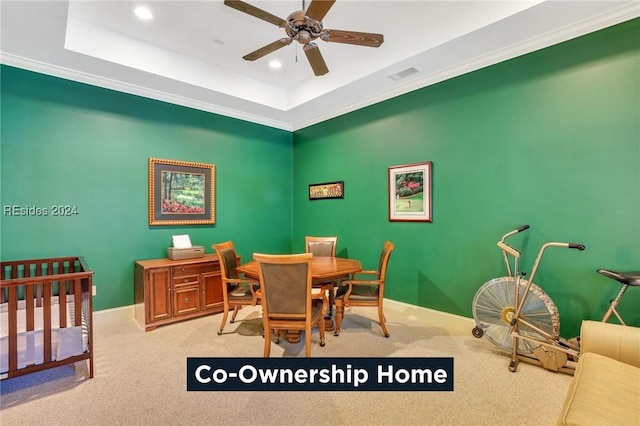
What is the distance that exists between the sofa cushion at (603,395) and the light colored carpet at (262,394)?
599 millimetres

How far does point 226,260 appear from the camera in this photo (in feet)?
10.8

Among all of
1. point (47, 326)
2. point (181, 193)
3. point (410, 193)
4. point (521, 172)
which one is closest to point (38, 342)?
point (47, 326)

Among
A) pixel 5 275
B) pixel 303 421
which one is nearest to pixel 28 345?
pixel 5 275

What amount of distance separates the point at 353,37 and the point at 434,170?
1.86m

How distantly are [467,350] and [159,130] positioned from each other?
14.5ft

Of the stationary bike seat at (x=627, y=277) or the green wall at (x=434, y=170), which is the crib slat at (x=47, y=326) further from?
the stationary bike seat at (x=627, y=277)

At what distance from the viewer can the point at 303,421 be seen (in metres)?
1.89

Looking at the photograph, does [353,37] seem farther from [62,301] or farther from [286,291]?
[62,301]

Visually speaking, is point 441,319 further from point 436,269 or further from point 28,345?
point 28,345

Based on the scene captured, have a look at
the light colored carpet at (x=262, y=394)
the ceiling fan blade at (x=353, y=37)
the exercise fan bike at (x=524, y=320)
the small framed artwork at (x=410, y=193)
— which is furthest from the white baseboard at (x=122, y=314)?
the ceiling fan blade at (x=353, y=37)

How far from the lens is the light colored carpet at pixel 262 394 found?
6.29ft

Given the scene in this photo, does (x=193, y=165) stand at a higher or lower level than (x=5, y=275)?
higher

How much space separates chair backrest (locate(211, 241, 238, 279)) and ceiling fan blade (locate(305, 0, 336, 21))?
2.35 metres

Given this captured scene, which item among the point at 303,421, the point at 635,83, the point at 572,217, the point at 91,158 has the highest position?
the point at 635,83
